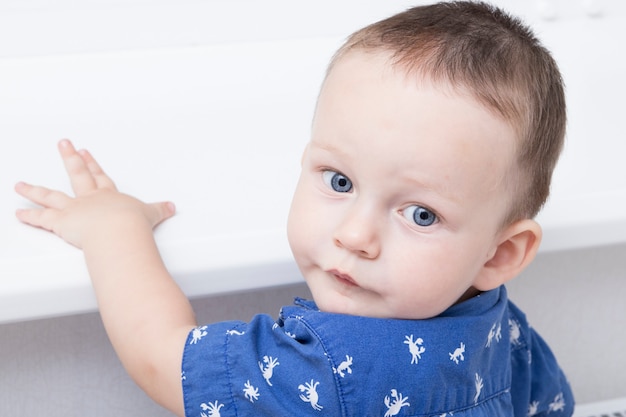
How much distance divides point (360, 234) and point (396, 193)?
1.8 inches

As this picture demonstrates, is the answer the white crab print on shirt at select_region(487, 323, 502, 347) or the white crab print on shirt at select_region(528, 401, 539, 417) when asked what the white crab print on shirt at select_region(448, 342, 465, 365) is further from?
the white crab print on shirt at select_region(528, 401, 539, 417)

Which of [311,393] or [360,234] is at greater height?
[360,234]

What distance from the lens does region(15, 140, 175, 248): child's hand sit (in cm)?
92

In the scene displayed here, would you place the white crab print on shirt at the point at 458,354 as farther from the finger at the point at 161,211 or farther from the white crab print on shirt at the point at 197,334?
the finger at the point at 161,211

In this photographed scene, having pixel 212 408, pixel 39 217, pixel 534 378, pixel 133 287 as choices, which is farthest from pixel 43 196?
pixel 534 378

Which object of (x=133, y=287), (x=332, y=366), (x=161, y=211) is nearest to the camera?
(x=332, y=366)

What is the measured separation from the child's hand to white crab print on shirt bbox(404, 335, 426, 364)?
0.31m

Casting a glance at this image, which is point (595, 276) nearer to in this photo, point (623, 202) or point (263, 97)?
point (623, 202)

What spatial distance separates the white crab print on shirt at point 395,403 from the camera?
0.77 m

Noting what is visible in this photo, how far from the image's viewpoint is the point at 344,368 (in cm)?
75

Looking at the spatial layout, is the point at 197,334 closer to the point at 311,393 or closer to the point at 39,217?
the point at 311,393

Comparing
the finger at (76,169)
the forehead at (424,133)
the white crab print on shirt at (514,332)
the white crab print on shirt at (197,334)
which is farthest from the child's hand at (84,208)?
the white crab print on shirt at (514,332)

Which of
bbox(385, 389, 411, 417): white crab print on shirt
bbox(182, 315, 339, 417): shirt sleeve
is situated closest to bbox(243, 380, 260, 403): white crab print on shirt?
bbox(182, 315, 339, 417): shirt sleeve

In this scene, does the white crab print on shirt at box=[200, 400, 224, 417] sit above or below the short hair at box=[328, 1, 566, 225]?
below
